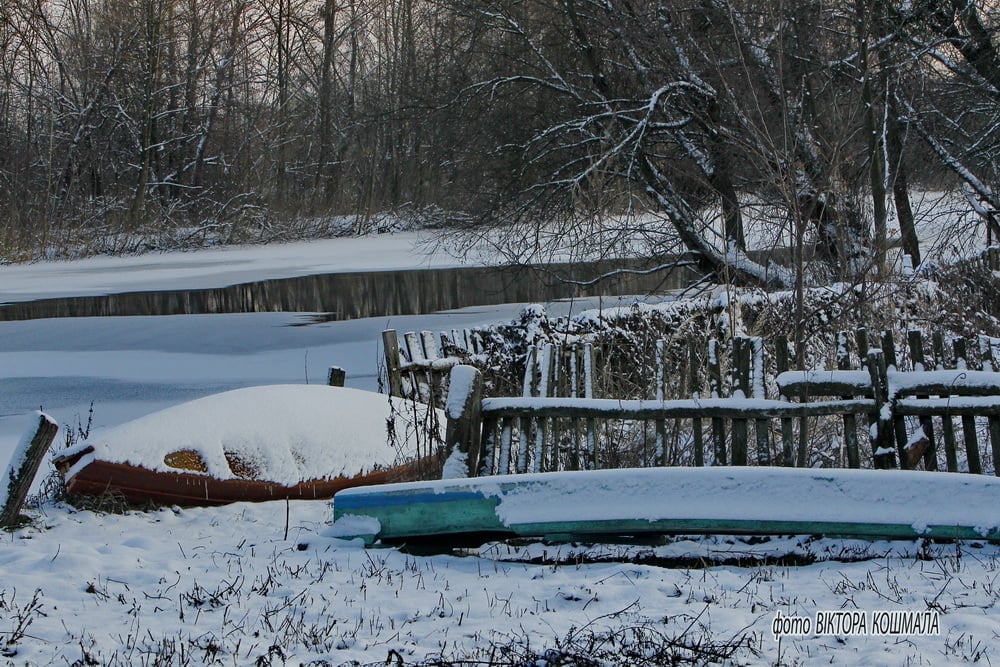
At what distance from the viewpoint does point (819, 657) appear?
3.18m

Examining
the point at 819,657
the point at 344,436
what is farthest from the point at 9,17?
the point at 819,657

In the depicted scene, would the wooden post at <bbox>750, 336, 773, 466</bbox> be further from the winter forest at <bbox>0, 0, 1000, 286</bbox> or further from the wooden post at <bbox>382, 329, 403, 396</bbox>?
the wooden post at <bbox>382, 329, 403, 396</bbox>

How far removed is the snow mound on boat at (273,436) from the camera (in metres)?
6.40

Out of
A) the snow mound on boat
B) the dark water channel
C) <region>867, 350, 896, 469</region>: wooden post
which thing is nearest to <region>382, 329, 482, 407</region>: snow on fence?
the snow mound on boat

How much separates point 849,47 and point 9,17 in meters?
28.9

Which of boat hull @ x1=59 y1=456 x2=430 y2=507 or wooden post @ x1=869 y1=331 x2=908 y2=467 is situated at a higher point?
wooden post @ x1=869 y1=331 x2=908 y2=467

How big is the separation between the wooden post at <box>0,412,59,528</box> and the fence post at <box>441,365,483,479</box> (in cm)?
232

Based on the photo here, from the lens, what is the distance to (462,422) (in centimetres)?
544

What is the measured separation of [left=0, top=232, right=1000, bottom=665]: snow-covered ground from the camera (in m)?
3.31

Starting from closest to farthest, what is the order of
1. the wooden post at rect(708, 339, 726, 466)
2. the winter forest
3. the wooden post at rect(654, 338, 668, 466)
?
the wooden post at rect(708, 339, 726, 466) → the wooden post at rect(654, 338, 668, 466) → the winter forest

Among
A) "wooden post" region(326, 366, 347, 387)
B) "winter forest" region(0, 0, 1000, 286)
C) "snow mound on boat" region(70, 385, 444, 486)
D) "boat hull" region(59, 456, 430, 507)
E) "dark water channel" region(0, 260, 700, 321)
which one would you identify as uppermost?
"winter forest" region(0, 0, 1000, 286)

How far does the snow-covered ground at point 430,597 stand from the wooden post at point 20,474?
162mm

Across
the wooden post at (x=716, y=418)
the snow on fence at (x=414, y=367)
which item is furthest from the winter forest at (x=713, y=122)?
the snow on fence at (x=414, y=367)

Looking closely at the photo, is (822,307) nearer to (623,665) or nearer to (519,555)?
(519,555)
